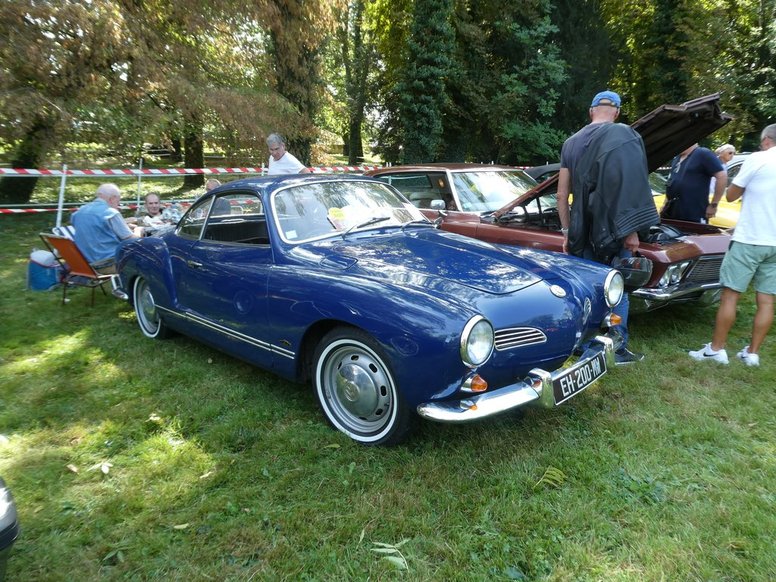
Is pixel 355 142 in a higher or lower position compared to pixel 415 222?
higher

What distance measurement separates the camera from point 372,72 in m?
24.7

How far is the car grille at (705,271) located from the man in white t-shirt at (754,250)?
351mm

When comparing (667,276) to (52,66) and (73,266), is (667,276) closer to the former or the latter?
(73,266)

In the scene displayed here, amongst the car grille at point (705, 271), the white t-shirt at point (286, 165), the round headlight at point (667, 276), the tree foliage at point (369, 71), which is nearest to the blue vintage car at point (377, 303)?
the round headlight at point (667, 276)

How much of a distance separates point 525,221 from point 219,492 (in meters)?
4.17

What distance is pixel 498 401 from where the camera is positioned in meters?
2.62

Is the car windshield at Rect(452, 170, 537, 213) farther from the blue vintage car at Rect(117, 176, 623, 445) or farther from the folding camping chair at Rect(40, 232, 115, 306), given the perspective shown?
the folding camping chair at Rect(40, 232, 115, 306)

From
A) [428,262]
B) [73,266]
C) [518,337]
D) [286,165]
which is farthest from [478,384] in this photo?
[73,266]

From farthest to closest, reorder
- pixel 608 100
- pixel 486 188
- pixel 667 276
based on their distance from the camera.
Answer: pixel 486 188
pixel 667 276
pixel 608 100

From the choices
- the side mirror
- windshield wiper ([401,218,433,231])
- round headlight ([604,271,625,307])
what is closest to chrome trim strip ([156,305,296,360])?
windshield wiper ([401,218,433,231])

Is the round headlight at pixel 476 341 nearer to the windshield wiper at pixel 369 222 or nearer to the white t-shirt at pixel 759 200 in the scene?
the windshield wiper at pixel 369 222

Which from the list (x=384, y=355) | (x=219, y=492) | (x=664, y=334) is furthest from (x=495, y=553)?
(x=664, y=334)

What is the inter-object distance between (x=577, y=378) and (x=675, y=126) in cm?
315

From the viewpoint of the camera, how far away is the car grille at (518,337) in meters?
2.76
